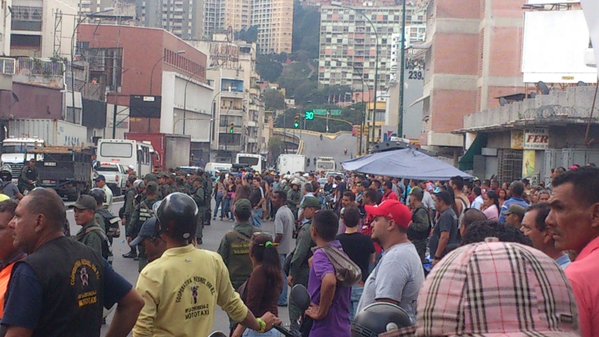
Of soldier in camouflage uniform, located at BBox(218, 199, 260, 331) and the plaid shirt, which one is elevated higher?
the plaid shirt

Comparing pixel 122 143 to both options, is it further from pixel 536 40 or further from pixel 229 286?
pixel 229 286

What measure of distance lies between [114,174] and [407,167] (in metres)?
27.8

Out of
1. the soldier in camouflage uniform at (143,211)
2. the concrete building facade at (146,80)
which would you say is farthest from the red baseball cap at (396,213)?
the concrete building facade at (146,80)

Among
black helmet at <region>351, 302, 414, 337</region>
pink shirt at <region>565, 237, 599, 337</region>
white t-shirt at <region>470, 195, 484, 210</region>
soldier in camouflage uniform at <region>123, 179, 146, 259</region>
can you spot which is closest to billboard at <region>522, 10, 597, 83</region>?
white t-shirt at <region>470, 195, 484, 210</region>

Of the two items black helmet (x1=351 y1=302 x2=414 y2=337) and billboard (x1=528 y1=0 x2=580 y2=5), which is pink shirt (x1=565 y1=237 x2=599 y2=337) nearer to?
black helmet (x1=351 y1=302 x2=414 y2=337)

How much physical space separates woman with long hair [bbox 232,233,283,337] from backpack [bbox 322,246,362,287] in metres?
0.52

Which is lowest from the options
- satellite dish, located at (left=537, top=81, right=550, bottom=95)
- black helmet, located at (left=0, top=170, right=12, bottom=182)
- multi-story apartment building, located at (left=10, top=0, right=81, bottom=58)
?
black helmet, located at (left=0, top=170, right=12, bottom=182)

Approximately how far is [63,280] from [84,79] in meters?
83.4

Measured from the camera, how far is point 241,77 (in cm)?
13538

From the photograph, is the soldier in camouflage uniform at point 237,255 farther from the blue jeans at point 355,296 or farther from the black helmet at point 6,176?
the black helmet at point 6,176

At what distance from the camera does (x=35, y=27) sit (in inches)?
3487

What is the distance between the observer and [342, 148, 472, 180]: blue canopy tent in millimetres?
20000

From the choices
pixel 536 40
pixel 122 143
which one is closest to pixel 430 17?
pixel 122 143

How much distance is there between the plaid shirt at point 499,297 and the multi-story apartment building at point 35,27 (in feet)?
288
